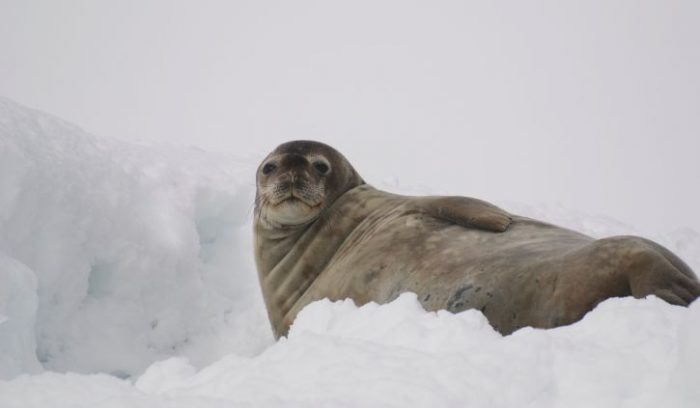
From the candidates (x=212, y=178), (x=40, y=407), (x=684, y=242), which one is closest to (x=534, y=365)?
(x=40, y=407)

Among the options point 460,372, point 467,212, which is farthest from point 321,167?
point 460,372

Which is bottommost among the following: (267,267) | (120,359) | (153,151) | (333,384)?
(120,359)

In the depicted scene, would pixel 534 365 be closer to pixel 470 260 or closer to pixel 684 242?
pixel 470 260

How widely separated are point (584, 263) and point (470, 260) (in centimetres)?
63

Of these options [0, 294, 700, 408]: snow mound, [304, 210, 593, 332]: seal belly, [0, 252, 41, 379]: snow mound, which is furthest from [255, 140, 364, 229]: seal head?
[0, 294, 700, 408]: snow mound

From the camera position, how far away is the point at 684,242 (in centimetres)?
746

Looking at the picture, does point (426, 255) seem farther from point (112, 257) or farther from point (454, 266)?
point (112, 257)

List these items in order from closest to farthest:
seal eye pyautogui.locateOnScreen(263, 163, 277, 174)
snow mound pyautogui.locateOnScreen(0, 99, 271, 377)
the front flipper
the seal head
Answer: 1. the front flipper
2. snow mound pyautogui.locateOnScreen(0, 99, 271, 377)
3. the seal head
4. seal eye pyautogui.locateOnScreen(263, 163, 277, 174)

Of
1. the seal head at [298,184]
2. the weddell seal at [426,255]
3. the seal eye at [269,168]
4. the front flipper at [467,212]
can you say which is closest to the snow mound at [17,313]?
the weddell seal at [426,255]

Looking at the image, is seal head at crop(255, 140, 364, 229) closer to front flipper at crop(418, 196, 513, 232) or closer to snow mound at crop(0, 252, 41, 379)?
front flipper at crop(418, 196, 513, 232)

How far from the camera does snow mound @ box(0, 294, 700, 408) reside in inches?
60.6

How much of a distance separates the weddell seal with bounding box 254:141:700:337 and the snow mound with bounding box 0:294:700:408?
1.90ft

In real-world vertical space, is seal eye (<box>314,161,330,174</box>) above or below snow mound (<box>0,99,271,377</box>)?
above

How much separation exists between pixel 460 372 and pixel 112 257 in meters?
3.06
